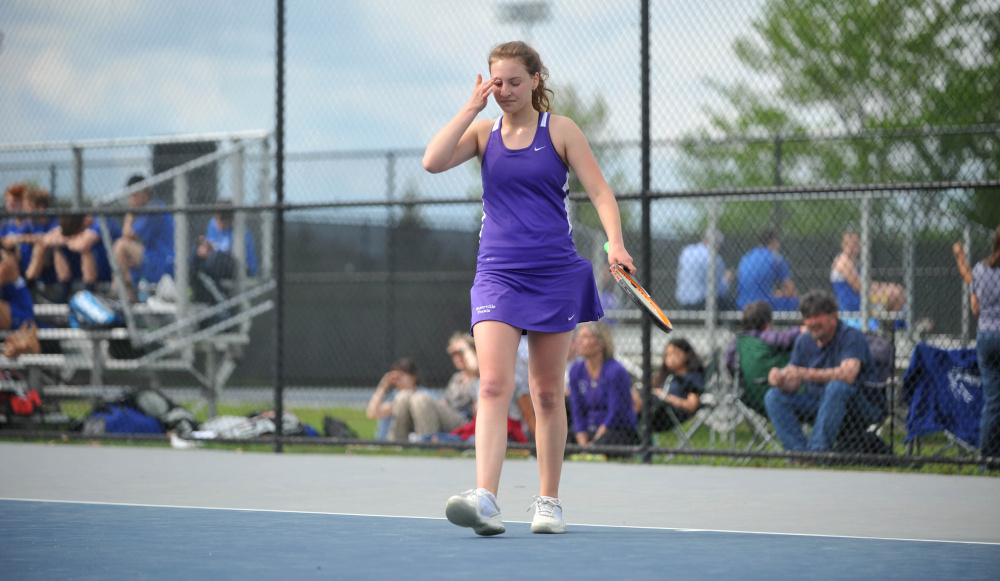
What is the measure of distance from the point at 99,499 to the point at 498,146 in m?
2.51

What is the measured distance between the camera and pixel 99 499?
18.0 ft

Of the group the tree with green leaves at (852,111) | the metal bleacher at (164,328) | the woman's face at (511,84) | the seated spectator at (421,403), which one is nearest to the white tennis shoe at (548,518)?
the woman's face at (511,84)

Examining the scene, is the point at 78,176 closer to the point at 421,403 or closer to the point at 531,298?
the point at 421,403

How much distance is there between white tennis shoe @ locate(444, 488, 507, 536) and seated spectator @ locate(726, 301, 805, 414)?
394cm

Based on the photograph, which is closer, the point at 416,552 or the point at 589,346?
the point at 416,552

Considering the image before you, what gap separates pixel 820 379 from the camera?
23.9 ft

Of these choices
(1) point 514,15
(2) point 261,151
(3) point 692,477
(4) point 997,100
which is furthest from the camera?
(1) point 514,15

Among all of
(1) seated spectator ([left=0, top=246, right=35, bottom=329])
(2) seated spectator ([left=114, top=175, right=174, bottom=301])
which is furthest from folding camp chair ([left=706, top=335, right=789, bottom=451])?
(1) seated spectator ([left=0, top=246, right=35, bottom=329])

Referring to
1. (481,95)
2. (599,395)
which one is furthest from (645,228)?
(481,95)

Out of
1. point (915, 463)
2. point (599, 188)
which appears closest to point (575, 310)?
point (599, 188)

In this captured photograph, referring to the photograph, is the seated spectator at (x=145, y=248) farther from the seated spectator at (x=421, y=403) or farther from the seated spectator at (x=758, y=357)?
the seated spectator at (x=758, y=357)

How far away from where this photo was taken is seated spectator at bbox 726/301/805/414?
7.85 m

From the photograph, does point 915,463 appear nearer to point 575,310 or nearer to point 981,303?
point 981,303

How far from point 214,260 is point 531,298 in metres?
6.08
